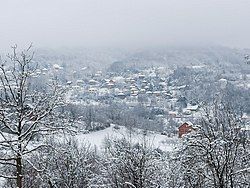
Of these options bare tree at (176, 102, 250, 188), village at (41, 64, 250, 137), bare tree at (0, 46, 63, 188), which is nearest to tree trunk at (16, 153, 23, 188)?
bare tree at (0, 46, 63, 188)

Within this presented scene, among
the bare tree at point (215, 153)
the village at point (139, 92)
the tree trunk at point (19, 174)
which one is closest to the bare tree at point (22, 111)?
the tree trunk at point (19, 174)

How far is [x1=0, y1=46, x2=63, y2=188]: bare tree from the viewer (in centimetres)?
772

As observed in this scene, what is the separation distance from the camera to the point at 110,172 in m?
14.4

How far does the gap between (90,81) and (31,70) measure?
16722 centimetres

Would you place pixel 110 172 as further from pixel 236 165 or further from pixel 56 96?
pixel 56 96

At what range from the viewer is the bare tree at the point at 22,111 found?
772cm

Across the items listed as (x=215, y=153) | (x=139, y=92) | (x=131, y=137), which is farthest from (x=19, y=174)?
(x=139, y=92)

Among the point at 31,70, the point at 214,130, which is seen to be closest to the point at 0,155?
the point at 31,70

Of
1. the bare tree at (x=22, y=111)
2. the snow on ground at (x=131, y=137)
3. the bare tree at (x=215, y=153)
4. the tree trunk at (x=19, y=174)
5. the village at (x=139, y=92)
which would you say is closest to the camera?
the tree trunk at (x=19, y=174)

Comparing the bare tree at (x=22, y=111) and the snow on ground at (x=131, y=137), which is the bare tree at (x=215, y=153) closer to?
the snow on ground at (x=131, y=137)

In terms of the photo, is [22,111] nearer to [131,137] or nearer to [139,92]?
[131,137]

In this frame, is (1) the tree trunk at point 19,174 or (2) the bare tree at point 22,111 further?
(2) the bare tree at point 22,111

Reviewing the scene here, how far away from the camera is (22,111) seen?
26.2 ft

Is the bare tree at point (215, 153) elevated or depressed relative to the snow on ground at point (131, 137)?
elevated
